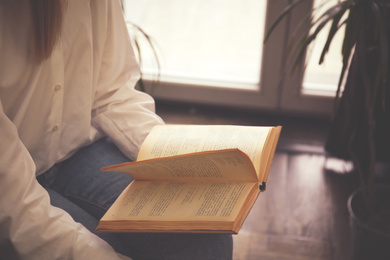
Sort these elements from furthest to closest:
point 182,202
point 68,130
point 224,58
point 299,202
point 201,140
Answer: point 224,58
point 299,202
point 68,130
point 201,140
point 182,202

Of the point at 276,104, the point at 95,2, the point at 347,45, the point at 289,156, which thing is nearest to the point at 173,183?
the point at 95,2

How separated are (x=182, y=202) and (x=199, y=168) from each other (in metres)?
0.07

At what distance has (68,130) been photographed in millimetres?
964

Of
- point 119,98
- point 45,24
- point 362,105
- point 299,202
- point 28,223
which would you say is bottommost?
point 299,202

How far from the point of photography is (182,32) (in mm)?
2229

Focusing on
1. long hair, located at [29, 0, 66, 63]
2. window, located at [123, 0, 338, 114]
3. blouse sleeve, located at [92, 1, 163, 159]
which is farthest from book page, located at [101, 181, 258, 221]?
window, located at [123, 0, 338, 114]

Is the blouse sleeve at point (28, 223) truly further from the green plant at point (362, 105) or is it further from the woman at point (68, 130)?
the green plant at point (362, 105)

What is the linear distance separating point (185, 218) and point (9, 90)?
0.45 meters

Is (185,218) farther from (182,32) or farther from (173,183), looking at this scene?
(182,32)

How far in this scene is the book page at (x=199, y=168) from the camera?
2.27 ft

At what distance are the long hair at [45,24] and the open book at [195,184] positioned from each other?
0.28m

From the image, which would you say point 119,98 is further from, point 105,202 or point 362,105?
point 362,105

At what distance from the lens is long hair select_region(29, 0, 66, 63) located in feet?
2.61

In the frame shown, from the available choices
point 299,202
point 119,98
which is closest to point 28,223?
point 119,98
